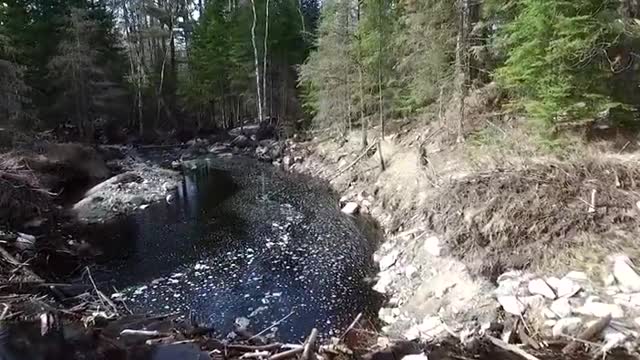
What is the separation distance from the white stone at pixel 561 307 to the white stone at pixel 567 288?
0.56 feet

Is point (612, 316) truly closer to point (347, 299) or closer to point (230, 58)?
point (347, 299)

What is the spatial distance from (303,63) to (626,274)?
28.3 meters

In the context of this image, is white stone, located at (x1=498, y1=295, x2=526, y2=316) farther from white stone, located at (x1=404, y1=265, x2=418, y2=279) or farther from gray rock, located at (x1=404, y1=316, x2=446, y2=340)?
white stone, located at (x1=404, y1=265, x2=418, y2=279)

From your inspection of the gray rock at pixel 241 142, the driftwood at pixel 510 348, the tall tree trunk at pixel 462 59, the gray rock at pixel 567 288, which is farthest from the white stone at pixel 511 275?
the gray rock at pixel 241 142

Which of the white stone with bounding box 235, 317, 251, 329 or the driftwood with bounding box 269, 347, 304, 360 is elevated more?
the driftwood with bounding box 269, 347, 304, 360

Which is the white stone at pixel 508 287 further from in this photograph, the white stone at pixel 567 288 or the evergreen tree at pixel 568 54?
the evergreen tree at pixel 568 54

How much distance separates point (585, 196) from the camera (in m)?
10.5

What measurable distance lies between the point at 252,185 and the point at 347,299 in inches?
573

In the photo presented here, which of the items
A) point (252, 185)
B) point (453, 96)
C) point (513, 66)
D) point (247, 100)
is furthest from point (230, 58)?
point (513, 66)

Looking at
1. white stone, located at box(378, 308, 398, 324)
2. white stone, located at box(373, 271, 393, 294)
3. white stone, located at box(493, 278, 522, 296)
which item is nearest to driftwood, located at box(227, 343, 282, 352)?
white stone, located at box(378, 308, 398, 324)

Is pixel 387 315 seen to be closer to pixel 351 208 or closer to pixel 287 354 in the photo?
pixel 287 354

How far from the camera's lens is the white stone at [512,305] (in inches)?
356

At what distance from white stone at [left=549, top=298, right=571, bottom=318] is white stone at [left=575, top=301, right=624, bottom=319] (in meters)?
0.17

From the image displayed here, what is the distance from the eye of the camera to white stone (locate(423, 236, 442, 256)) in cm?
1187
